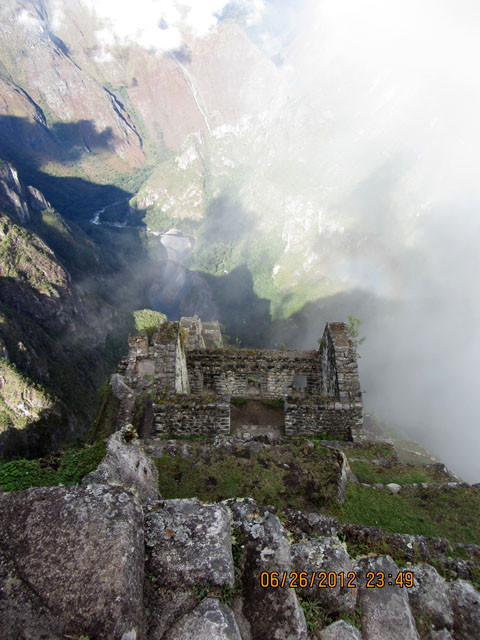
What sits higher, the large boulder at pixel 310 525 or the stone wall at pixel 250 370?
the stone wall at pixel 250 370

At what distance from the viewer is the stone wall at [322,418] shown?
42.0ft

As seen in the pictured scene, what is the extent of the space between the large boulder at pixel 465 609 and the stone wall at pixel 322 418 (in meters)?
6.99

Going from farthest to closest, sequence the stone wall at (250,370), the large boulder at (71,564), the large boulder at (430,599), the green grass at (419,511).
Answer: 1. the stone wall at (250,370)
2. the green grass at (419,511)
3. the large boulder at (430,599)
4. the large boulder at (71,564)

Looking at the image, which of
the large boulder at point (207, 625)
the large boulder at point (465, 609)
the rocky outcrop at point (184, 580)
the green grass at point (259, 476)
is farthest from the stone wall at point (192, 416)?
the large boulder at point (207, 625)

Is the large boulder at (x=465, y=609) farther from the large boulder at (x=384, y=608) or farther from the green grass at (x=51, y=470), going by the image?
the green grass at (x=51, y=470)

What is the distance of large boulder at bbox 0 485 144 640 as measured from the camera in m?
A: 3.52

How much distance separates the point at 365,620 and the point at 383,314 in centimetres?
10079

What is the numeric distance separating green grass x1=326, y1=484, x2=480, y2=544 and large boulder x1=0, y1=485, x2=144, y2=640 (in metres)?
5.95

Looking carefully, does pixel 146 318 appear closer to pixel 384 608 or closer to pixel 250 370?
pixel 250 370

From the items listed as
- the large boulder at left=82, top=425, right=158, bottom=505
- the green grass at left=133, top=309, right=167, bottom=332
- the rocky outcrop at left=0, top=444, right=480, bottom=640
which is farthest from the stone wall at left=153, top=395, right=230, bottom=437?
the green grass at left=133, top=309, right=167, bottom=332

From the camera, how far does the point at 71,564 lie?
388cm

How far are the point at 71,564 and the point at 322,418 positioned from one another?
10.4 metres

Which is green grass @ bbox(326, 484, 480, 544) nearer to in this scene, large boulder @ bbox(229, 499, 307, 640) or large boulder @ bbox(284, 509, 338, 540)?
large boulder @ bbox(284, 509, 338, 540)

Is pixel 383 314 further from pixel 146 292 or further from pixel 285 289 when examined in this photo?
pixel 146 292
